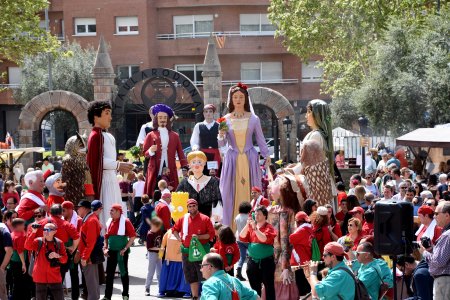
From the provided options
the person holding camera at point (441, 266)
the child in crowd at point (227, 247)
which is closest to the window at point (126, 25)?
the child in crowd at point (227, 247)

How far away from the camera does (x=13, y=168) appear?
95.2 ft

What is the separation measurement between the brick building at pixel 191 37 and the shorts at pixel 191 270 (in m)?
43.5

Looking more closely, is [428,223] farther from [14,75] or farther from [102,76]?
[14,75]

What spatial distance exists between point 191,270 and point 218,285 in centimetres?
438

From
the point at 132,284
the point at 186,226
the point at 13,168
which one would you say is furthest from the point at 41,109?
the point at 186,226

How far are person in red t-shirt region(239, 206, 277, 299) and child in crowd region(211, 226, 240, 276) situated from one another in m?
0.21

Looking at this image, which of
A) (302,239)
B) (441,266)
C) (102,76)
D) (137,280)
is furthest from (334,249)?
(102,76)

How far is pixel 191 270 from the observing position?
46.7 feet

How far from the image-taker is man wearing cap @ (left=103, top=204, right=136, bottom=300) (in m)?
14.6

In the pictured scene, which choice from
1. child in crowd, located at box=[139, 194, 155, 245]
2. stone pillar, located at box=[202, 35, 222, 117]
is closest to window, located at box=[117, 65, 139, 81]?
stone pillar, located at box=[202, 35, 222, 117]

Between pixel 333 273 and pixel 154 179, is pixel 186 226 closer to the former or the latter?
pixel 333 273

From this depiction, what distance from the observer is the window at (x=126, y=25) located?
58.3 metres

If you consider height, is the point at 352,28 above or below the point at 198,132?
above

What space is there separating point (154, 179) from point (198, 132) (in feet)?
4.45
